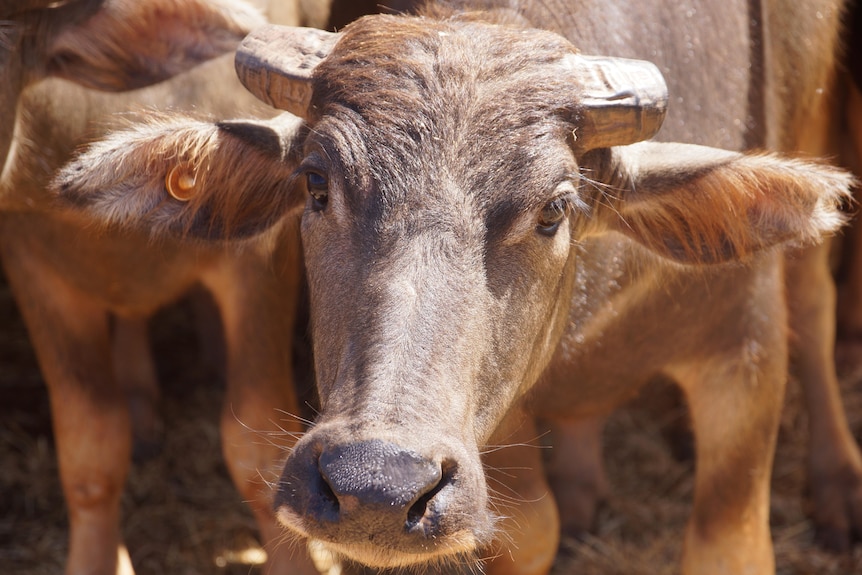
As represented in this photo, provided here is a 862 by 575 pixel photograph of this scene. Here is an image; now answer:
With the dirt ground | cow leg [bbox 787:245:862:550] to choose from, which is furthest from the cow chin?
cow leg [bbox 787:245:862:550]

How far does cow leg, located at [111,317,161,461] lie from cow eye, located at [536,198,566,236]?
3419 mm

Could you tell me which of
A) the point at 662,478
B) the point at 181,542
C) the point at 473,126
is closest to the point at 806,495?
the point at 662,478

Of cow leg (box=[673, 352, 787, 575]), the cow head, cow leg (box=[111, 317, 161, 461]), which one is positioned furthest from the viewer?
cow leg (box=[111, 317, 161, 461])

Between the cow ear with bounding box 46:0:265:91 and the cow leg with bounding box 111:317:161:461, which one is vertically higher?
the cow ear with bounding box 46:0:265:91

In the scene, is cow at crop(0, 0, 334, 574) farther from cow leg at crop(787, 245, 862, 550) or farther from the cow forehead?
cow leg at crop(787, 245, 862, 550)

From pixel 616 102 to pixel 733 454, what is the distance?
164cm

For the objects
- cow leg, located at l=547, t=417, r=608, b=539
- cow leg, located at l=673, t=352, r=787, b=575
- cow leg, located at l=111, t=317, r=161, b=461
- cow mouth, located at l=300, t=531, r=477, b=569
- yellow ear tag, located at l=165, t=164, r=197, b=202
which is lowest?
cow leg, located at l=111, t=317, r=161, b=461

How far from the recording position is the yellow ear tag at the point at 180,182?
3.60m

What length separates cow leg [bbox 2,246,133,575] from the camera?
15.5 ft

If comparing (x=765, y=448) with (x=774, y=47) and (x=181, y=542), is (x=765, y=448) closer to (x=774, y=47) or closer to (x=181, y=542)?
(x=774, y=47)

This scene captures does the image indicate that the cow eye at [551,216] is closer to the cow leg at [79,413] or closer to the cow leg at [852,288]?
the cow leg at [79,413]

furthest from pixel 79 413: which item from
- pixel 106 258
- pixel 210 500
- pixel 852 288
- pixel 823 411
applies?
pixel 852 288

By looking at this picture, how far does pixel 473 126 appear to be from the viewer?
3057 mm

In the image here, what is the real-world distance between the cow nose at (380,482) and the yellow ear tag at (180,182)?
129 cm
